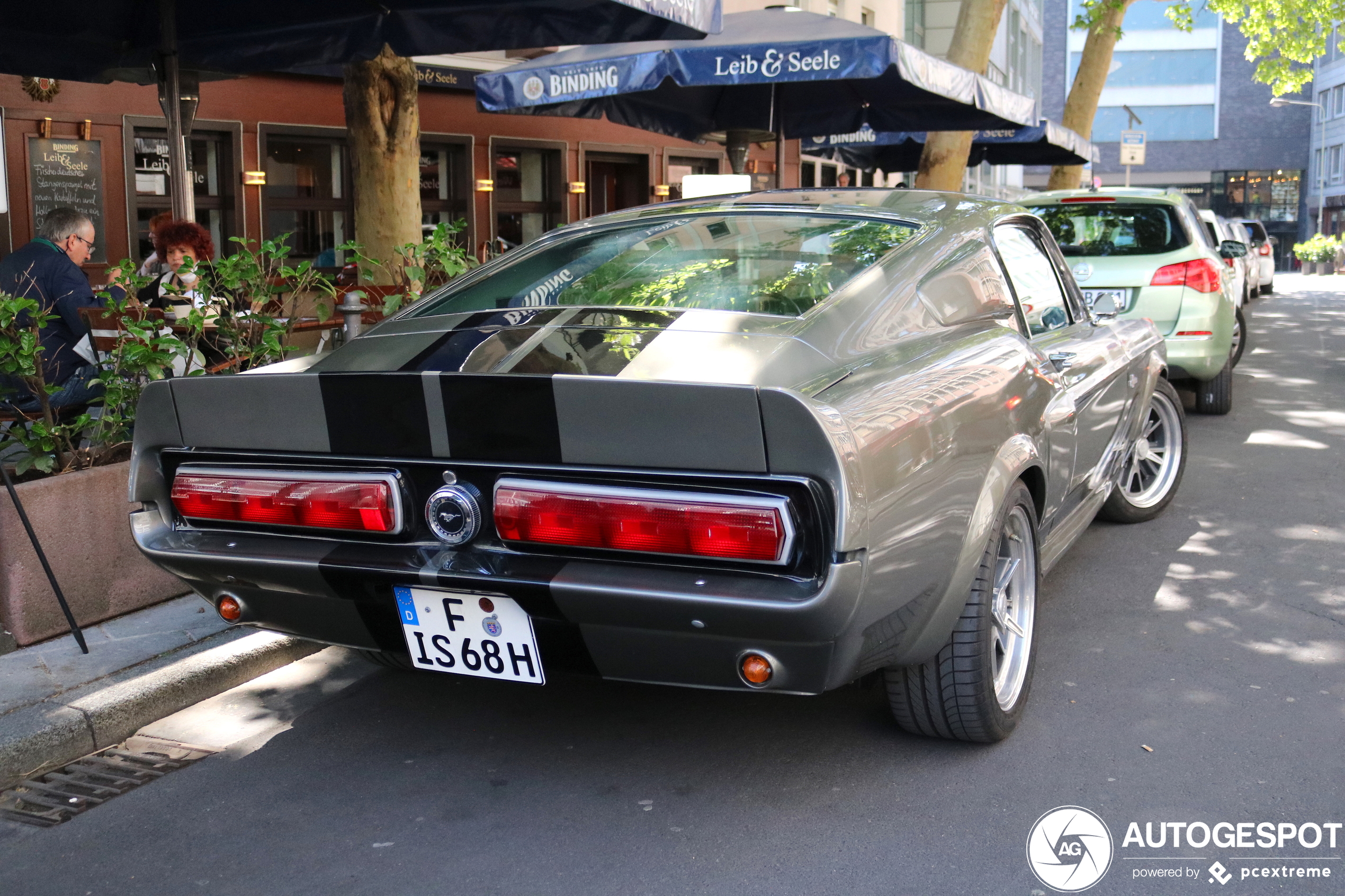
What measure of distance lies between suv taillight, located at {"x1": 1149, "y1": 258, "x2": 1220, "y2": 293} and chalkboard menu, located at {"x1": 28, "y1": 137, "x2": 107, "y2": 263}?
8.06 meters

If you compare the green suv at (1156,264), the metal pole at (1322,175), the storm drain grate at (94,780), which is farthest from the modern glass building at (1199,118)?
the storm drain grate at (94,780)

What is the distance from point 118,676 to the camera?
399cm

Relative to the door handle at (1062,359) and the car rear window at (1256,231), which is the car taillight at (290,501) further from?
the car rear window at (1256,231)

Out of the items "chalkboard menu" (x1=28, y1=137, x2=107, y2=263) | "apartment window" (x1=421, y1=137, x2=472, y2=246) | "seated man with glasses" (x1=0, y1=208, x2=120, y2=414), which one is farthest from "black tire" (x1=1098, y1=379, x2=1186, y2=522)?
"apartment window" (x1=421, y1=137, x2=472, y2=246)

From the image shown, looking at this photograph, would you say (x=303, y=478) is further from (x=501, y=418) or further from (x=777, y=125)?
(x=777, y=125)

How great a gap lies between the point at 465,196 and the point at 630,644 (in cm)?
1312

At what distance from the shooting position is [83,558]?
14.6ft

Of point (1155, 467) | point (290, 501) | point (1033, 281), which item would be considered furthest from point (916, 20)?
point (290, 501)

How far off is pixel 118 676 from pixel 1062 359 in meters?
3.11

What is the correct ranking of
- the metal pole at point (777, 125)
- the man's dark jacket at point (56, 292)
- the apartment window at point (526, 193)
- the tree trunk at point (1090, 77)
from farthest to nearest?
the tree trunk at point (1090, 77) → the apartment window at point (526, 193) → the metal pole at point (777, 125) → the man's dark jacket at point (56, 292)

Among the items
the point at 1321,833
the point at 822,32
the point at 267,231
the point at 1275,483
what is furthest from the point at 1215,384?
the point at 267,231

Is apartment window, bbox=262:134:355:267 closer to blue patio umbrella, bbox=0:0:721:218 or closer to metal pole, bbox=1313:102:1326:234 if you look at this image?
blue patio umbrella, bbox=0:0:721:218

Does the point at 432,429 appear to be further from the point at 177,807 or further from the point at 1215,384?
the point at 1215,384

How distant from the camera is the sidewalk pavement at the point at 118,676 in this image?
361 cm
